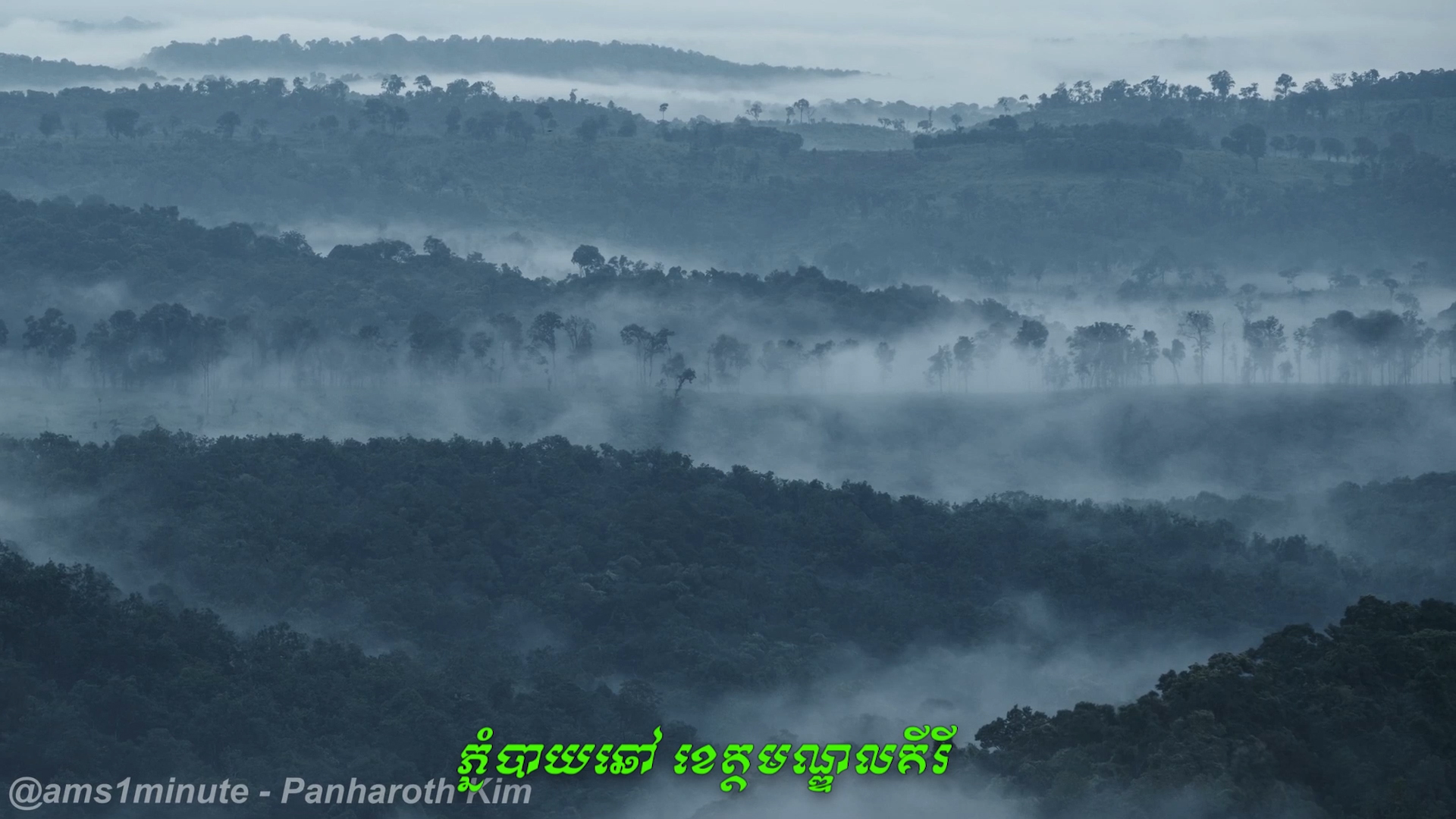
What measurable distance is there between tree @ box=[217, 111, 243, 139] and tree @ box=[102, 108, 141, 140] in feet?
24.9

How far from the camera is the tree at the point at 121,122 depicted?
18138 cm

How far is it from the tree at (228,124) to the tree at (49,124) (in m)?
13.6

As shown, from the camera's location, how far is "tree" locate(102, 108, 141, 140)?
181375 mm

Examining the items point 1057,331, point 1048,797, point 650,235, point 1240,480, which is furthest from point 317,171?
point 1048,797

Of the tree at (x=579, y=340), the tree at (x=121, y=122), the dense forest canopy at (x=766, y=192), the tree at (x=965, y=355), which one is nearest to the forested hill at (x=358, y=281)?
the tree at (x=579, y=340)

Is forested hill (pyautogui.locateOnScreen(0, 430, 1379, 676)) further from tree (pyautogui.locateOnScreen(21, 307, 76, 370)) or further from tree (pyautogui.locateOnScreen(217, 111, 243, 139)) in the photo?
tree (pyautogui.locateOnScreen(217, 111, 243, 139))

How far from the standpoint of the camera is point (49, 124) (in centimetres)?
17912

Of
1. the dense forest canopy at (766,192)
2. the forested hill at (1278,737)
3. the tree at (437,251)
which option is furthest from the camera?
the dense forest canopy at (766,192)

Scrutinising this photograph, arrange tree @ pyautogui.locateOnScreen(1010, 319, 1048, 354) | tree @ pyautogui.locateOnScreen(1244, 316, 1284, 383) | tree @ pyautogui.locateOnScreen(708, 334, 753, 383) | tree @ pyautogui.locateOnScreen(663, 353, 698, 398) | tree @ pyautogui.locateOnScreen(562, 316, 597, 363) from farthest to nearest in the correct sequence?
tree @ pyautogui.locateOnScreen(1244, 316, 1284, 383) < tree @ pyautogui.locateOnScreen(1010, 319, 1048, 354) < tree @ pyautogui.locateOnScreen(562, 316, 597, 363) < tree @ pyautogui.locateOnScreen(708, 334, 753, 383) < tree @ pyautogui.locateOnScreen(663, 353, 698, 398)

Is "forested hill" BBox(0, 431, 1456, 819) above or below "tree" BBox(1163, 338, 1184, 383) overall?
above

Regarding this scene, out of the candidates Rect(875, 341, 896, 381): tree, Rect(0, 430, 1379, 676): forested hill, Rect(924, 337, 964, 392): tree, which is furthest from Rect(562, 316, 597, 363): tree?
Rect(0, 430, 1379, 676): forested hill

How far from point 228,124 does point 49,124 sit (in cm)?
1540

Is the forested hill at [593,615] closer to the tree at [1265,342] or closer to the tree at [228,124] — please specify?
the tree at [1265,342]

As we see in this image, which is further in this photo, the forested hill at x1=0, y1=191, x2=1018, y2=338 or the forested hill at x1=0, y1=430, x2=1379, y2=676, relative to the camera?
the forested hill at x1=0, y1=191, x2=1018, y2=338
